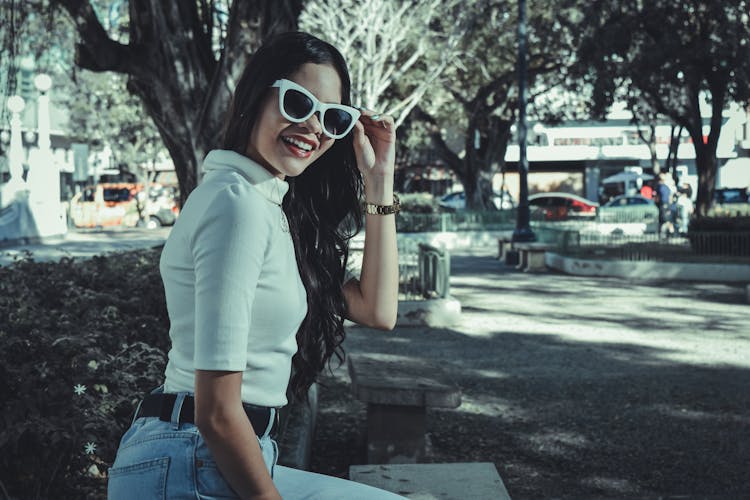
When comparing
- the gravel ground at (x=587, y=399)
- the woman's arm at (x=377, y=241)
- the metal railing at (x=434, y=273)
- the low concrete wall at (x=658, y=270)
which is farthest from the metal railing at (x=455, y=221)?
the woman's arm at (x=377, y=241)

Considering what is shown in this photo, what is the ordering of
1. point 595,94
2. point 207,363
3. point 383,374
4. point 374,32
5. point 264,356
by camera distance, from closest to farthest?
1. point 207,363
2. point 264,356
3. point 383,374
4. point 374,32
5. point 595,94

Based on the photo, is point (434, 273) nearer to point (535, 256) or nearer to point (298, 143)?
point (535, 256)

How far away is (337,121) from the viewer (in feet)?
7.18

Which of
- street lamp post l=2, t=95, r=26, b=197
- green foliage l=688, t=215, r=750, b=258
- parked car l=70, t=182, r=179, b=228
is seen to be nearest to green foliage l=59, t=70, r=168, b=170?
parked car l=70, t=182, r=179, b=228

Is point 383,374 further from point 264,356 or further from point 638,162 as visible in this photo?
point 638,162

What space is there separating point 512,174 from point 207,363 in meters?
71.5

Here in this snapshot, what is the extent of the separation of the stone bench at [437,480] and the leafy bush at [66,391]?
3.28 ft

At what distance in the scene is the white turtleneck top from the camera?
1772 millimetres

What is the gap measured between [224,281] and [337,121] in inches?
22.4

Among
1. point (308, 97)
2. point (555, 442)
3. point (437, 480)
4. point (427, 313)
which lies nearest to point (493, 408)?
point (555, 442)

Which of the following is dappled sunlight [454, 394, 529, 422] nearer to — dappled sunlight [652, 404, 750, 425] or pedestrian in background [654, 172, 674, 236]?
dappled sunlight [652, 404, 750, 425]

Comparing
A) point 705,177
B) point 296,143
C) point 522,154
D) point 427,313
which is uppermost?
point 522,154

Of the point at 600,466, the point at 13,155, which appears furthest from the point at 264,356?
the point at 13,155

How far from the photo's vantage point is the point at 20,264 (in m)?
7.61
